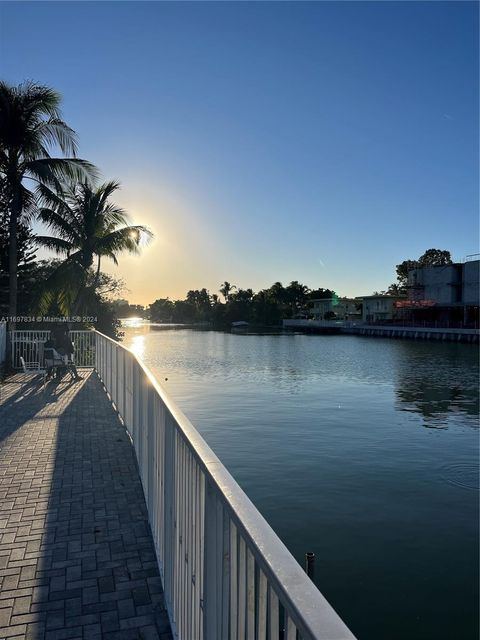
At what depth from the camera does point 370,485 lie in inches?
358

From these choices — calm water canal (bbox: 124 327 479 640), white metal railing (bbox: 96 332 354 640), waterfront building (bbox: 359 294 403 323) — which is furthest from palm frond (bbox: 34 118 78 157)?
waterfront building (bbox: 359 294 403 323)

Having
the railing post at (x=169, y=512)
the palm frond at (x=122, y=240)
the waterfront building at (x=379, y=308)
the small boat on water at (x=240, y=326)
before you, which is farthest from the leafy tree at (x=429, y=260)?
the railing post at (x=169, y=512)

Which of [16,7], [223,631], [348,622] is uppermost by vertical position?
[16,7]

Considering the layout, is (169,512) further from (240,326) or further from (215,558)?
(240,326)

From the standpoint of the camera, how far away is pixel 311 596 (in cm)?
115

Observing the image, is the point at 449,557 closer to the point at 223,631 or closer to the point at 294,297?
the point at 223,631

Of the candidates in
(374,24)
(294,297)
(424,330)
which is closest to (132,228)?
(374,24)

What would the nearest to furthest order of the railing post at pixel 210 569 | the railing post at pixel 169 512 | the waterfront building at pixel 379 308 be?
the railing post at pixel 210 569 → the railing post at pixel 169 512 → the waterfront building at pixel 379 308

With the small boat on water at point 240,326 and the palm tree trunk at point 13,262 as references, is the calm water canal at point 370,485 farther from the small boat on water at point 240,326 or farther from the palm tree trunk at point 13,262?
the small boat on water at point 240,326

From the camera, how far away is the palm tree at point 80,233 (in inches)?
777

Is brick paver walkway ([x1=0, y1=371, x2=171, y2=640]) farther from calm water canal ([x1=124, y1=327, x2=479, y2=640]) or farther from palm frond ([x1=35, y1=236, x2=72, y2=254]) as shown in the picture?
palm frond ([x1=35, y1=236, x2=72, y2=254])

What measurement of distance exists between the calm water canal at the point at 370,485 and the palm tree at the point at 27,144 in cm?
876

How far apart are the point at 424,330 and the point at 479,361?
30.4 metres

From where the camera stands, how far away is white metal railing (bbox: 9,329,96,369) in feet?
50.1
